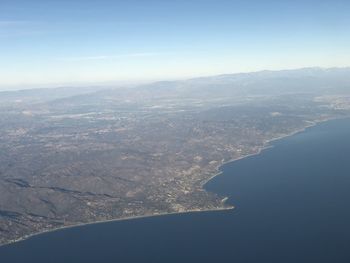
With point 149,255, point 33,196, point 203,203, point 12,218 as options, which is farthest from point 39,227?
point 203,203

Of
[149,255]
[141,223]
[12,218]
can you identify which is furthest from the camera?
[12,218]

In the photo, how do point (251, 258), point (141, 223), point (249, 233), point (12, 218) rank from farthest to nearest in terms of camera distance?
point (12, 218)
point (141, 223)
point (249, 233)
point (251, 258)

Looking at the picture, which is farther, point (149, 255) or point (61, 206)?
point (61, 206)

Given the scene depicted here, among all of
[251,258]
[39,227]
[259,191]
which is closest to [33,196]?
[39,227]

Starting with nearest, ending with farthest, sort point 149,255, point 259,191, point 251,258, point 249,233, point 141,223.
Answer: point 251,258 < point 149,255 < point 249,233 < point 141,223 < point 259,191

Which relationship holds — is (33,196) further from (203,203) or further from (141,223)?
(203,203)

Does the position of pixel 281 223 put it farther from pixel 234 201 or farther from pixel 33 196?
pixel 33 196

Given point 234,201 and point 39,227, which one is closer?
point 39,227

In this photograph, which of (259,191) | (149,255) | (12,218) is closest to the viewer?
(149,255)
